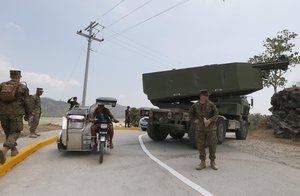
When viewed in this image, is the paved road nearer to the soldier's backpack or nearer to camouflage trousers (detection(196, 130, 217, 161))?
camouflage trousers (detection(196, 130, 217, 161))

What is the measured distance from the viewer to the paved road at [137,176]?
5.92 m

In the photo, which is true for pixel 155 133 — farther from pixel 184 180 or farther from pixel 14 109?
pixel 184 180

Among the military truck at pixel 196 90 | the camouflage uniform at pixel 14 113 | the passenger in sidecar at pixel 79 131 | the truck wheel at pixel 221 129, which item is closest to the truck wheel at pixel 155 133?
the military truck at pixel 196 90

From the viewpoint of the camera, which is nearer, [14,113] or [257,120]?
[14,113]

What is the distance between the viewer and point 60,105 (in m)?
138

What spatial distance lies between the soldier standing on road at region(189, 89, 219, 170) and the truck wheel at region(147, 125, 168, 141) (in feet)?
17.4

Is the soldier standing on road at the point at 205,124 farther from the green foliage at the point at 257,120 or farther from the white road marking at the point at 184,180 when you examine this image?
the green foliage at the point at 257,120

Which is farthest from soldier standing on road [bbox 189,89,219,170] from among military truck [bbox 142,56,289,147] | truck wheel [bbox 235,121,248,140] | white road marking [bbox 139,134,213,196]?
truck wheel [bbox 235,121,248,140]

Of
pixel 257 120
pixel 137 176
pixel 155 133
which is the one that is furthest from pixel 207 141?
pixel 257 120

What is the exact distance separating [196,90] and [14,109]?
6.60 metres

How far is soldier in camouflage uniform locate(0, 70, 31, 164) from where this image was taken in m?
7.75

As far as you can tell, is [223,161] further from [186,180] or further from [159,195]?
[159,195]

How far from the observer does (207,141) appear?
331 inches

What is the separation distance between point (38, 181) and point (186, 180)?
2.69 m
